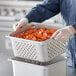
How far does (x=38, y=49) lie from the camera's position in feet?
4.42

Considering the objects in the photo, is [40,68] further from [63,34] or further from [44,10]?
[44,10]

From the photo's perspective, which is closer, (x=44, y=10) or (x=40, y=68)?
(x=40, y=68)

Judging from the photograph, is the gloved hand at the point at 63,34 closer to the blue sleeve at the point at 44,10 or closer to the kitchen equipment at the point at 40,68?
the kitchen equipment at the point at 40,68

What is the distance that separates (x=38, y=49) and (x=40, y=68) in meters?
0.14

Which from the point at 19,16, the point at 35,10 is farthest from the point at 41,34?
the point at 19,16

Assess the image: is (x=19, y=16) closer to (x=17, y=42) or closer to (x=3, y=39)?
(x=3, y=39)

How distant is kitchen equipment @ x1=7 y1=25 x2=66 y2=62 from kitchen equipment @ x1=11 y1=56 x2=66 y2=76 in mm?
57

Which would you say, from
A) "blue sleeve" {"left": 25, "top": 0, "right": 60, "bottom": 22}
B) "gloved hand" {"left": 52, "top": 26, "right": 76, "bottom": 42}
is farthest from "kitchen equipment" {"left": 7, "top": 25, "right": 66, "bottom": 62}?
"blue sleeve" {"left": 25, "top": 0, "right": 60, "bottom": 22}

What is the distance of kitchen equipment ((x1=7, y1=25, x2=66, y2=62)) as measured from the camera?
4.41 ft

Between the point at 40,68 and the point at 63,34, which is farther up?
the point at 63,34

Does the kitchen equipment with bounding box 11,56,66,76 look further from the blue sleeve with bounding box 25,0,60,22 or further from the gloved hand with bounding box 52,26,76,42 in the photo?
the blue sleeve with bounding box 25,0,60,22

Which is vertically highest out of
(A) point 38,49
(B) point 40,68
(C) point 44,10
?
(C) point 44,10

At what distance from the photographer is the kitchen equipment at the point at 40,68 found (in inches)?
56.4

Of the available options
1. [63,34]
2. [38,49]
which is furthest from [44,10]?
[38,49]
